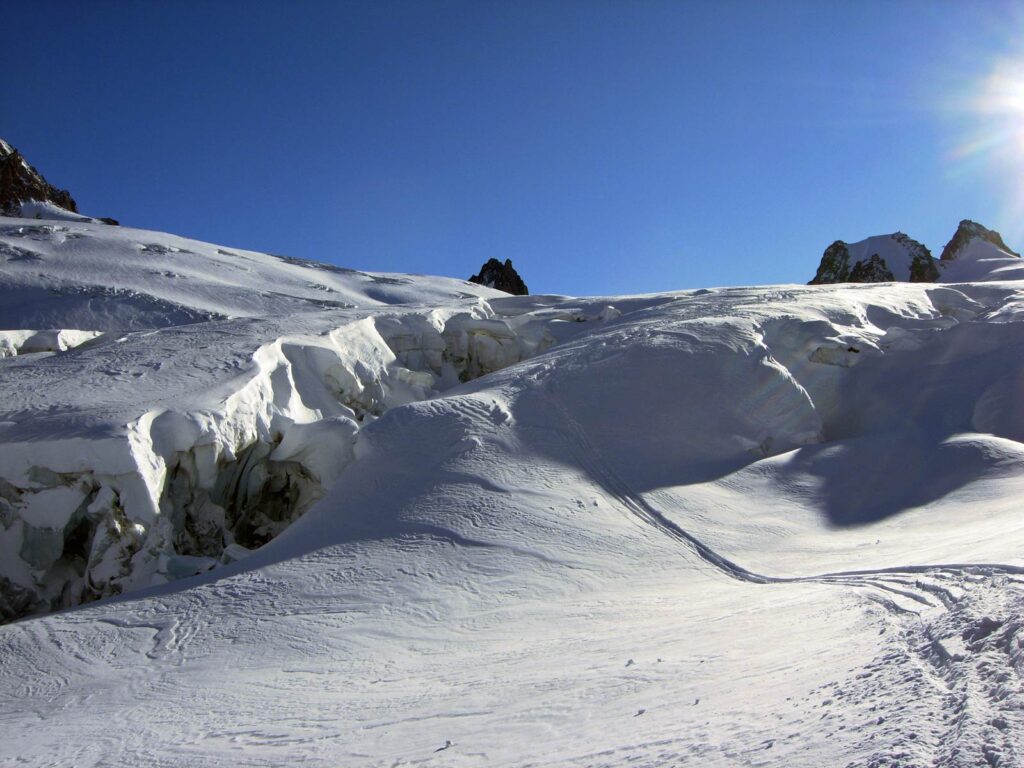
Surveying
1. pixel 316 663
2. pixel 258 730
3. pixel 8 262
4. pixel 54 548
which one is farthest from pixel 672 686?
pixel 8 262

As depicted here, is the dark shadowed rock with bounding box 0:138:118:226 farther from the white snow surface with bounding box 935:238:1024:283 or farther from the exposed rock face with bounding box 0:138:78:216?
the white snow surface with bounding box 935:238:1024:283

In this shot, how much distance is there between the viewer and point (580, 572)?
8.37 meters

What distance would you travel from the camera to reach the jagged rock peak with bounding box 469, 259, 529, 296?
4134 cm

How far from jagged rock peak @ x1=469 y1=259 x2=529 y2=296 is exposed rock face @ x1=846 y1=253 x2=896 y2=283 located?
18148mm

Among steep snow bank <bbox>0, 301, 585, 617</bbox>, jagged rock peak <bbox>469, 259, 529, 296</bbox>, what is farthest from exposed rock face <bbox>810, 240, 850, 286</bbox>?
steep snow bank <bbox>0, 301, 585, 617</bbox>

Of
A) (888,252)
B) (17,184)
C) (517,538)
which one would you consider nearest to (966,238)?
(888,252)

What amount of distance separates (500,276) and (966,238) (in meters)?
26.0

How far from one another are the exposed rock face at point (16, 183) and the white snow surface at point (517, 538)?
2099cm

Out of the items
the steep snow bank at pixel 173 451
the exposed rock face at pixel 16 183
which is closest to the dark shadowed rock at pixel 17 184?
the exposed rock face at pixel 16 183

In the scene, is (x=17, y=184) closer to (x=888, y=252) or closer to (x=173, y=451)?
(x=173, y=451)

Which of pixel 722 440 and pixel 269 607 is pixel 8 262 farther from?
pixel 722 440

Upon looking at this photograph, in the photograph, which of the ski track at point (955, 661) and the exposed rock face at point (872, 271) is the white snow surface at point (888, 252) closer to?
the exposed rock face at point (872, 271)

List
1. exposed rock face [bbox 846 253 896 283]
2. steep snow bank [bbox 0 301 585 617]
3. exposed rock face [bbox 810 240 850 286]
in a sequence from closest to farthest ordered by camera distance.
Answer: steep snow bank [bbox 0 301 585 617], exposed rock face [bbox 846 253 896 283], exposed rock face [bbox 810 240 850 286]

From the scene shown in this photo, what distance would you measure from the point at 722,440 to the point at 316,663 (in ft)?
25.0
